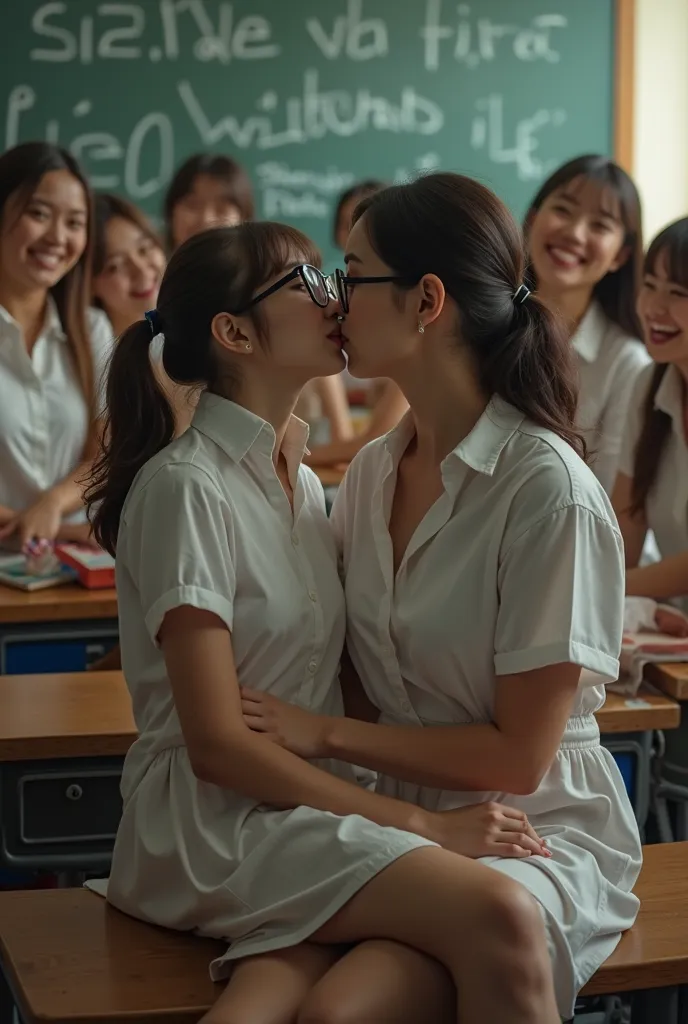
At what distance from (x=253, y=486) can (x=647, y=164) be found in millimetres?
4538

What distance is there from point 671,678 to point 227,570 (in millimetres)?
927

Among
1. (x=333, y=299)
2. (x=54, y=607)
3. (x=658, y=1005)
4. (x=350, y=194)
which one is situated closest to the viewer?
(x=658, y=1005)

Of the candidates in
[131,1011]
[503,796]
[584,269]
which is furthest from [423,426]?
[584,269]

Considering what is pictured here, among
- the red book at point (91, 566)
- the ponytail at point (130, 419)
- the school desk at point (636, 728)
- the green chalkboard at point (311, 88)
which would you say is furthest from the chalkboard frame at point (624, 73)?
the ponytail at point (130, 419)

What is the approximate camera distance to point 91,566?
280 centimetres

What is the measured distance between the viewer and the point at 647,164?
19.1 feet

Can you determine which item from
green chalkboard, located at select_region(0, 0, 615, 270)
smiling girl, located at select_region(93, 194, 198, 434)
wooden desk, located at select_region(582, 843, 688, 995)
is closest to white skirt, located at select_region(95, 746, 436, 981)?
wooden desk, located at select_region(582, 843, 688, 995)

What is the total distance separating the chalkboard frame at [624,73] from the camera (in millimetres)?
5691

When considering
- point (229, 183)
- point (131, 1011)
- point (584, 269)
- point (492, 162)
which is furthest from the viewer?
point (492, 162)

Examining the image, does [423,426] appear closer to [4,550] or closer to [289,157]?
[4,550]

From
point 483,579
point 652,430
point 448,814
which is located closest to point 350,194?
point 652,430

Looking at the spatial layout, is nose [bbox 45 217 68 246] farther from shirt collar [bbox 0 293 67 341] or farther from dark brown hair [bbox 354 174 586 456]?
dark brown hair [bbox 354 174 586 456]

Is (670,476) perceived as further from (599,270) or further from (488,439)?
(488,439)

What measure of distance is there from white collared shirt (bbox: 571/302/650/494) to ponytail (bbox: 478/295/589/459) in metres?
1.75
